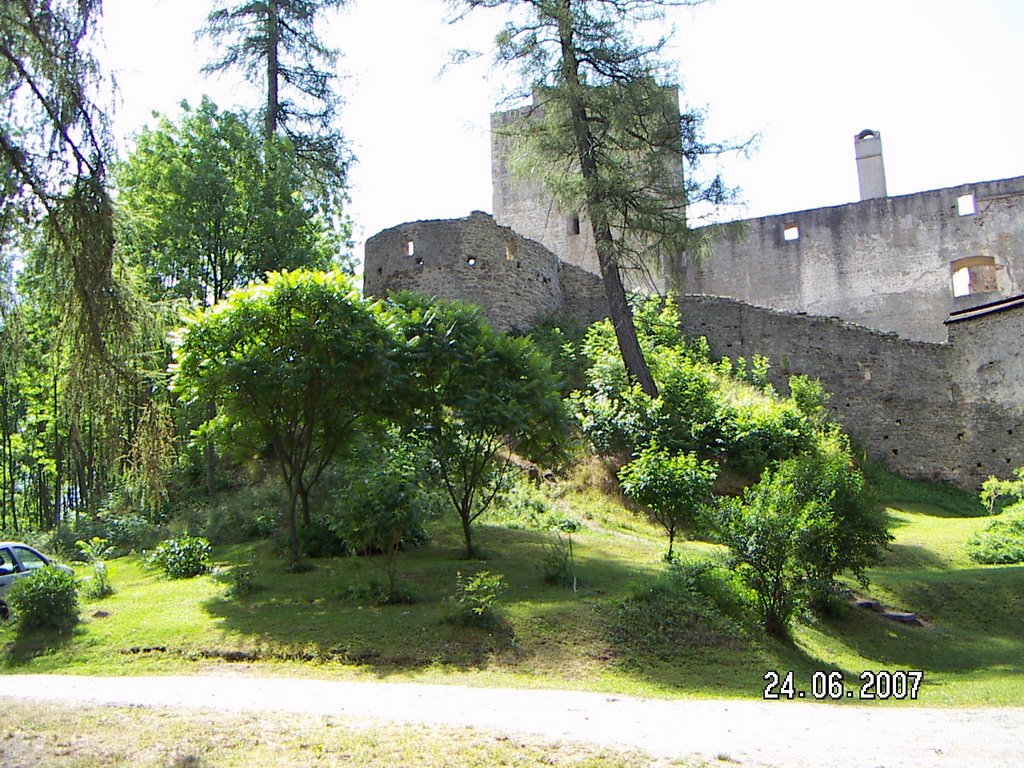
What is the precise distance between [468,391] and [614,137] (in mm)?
8615

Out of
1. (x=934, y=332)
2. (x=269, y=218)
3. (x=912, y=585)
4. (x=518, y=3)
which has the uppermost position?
(x=518, y=3)

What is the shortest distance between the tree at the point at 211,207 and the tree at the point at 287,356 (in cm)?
676

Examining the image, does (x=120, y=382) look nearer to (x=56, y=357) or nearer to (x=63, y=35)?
(x=56, y=357)

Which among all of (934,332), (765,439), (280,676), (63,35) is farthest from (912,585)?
(934,332)

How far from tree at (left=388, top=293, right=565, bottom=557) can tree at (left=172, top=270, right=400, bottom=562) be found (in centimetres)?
62

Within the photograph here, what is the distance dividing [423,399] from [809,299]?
71.8 feet

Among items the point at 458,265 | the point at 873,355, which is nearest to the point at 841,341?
the point at 873,355

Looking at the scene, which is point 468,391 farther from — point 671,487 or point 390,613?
point 390,613

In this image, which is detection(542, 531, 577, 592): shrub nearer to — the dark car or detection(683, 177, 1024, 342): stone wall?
the dark car

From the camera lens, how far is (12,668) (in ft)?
30.9

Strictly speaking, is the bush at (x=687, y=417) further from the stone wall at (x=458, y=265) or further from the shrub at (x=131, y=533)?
the shrub at (x=131, y=533)

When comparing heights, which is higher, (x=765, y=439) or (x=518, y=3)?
(x=518, y=3)

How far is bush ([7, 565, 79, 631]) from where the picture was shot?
34.1 ft
